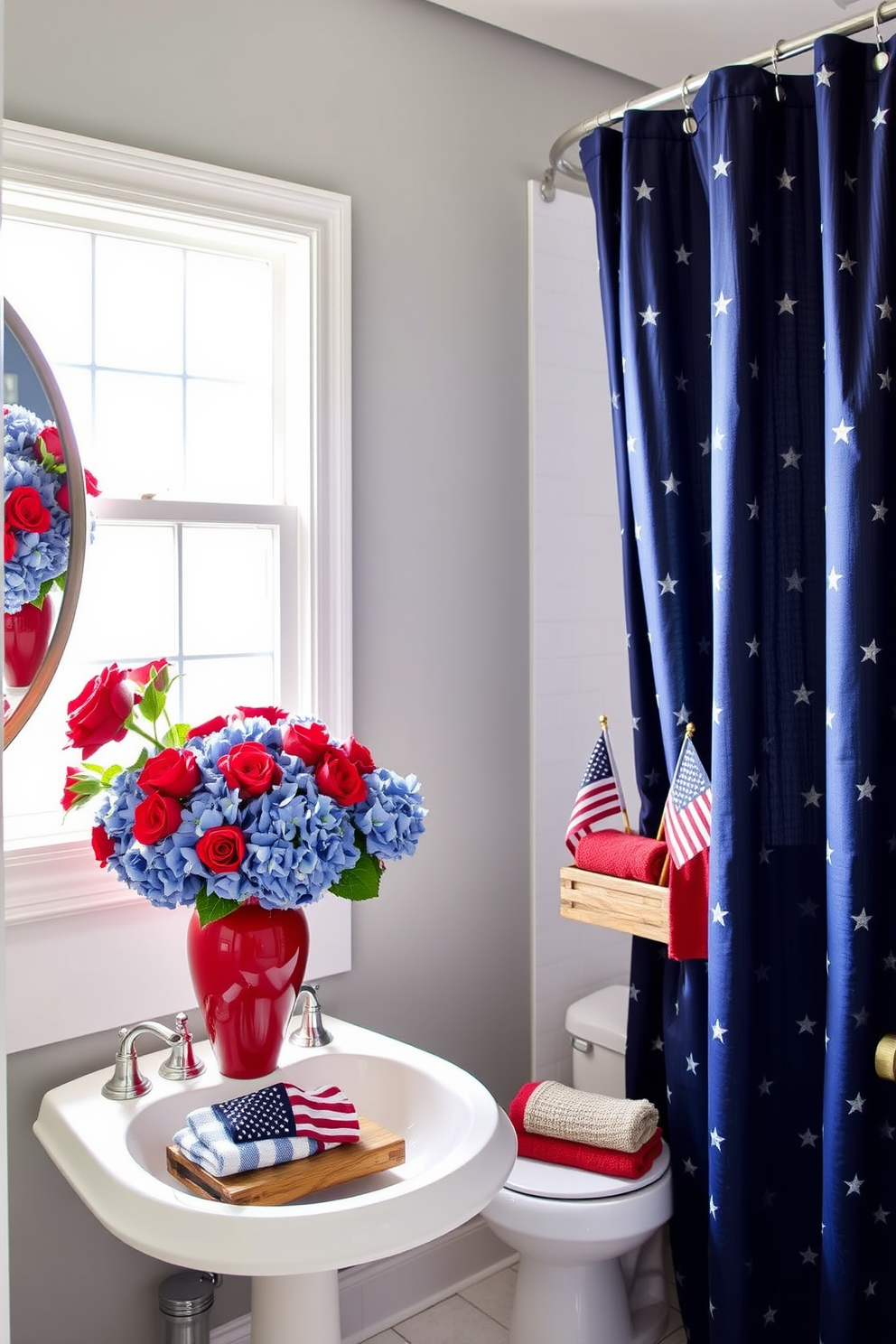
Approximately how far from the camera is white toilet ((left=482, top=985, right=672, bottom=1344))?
1955mm

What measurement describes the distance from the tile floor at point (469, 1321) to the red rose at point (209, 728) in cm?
132

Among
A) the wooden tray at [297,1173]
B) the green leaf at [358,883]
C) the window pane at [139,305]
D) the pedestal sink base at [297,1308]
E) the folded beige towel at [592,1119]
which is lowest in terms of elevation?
the pedestal sink base at [297,1308]

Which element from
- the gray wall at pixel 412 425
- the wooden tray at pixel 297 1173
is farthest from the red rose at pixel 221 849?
the gray wall at pixel 412 425

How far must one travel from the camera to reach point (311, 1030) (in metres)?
1.96

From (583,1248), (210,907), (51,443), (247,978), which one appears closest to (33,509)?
(51,443)

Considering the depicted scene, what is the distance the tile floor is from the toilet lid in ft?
1.52

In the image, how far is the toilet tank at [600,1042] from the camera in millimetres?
2402

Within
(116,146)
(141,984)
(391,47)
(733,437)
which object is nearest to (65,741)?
(141,984)

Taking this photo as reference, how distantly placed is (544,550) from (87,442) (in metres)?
1.01

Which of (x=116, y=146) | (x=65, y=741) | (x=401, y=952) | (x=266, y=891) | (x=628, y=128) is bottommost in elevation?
(x=401, y=952)

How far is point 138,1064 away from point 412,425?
4.25 feet

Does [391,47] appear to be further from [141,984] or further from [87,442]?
[141,984]

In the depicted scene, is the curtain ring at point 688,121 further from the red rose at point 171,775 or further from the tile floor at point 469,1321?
the tile floor at point 469,1321

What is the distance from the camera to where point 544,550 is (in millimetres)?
2553
